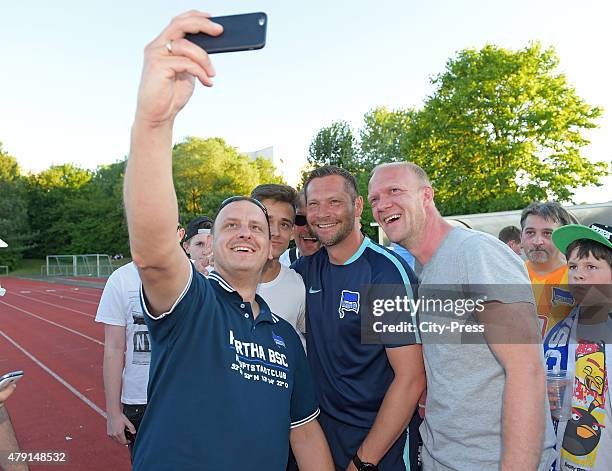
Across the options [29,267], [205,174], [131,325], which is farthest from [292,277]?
[29,267]

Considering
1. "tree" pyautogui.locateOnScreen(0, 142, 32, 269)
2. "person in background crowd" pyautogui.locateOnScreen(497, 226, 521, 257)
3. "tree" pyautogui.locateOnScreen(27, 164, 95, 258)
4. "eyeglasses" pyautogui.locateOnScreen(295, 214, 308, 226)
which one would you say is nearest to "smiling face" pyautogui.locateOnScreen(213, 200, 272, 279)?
"eyeglasses" pyautogui.locateOnScreen(295, 214, 308, 226)

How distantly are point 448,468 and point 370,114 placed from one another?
50.8m

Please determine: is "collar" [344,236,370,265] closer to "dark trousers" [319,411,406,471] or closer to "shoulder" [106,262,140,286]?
"dark trousers" [319,411,406,471]

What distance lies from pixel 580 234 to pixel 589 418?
1.10 meters

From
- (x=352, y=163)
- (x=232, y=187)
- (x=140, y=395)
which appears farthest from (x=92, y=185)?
(x=140, y=395)

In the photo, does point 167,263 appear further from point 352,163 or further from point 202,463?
point 352,163

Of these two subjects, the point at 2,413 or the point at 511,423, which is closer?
the point at 511,423

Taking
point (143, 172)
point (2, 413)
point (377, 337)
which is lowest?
point (2, 413)

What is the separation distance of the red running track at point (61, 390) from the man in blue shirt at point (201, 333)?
13.8 feet

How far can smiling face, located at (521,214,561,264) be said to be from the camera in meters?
4.25

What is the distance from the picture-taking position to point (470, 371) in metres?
1.90

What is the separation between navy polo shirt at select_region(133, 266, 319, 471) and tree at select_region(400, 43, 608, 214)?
21.0 meters

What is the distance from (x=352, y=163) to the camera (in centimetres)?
4700

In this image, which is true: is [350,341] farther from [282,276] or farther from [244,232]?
[244,232]
